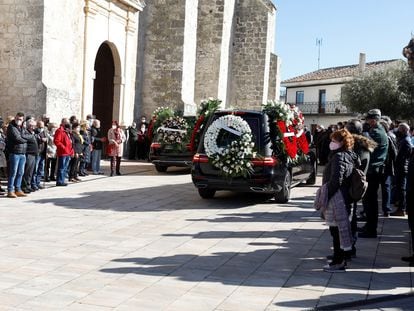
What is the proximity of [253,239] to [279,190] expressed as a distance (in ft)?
10.4

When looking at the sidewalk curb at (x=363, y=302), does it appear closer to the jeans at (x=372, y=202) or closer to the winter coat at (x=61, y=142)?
the jeans at (x=372, y=202)

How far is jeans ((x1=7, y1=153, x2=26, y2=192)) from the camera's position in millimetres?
10398

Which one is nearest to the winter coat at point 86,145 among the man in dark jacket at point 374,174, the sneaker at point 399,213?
the sneaker at point 399,213

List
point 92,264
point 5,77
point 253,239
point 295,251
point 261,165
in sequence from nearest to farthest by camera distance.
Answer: point 92,264
point 295,251
point 253,239
point 261,165
point 5,77

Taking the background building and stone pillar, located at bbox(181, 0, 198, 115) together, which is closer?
stone pillar, located at bbox(181, 0, 198, 115)

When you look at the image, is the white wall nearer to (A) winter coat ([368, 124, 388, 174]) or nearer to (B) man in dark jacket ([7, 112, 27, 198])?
(B) man in dark jacket ([7, 112, 27, 198])

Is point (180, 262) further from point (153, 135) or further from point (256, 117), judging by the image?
point (153, 135)

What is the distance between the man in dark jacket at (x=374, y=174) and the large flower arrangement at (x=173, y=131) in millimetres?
8384

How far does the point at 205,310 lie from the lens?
4.68 meters

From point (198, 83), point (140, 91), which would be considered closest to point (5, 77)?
point (140, 91)

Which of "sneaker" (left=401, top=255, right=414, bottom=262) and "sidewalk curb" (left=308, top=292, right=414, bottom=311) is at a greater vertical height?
"sneaker" (left=401, top=255, right=414, bottom=262)

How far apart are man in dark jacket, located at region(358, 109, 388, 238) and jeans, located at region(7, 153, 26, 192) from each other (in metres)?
6.41

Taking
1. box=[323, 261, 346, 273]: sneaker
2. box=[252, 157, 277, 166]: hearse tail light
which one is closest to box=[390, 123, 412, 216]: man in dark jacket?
box=[252, 157, 277, 166]: hearse tail light

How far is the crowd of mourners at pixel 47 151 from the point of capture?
10.5 m
